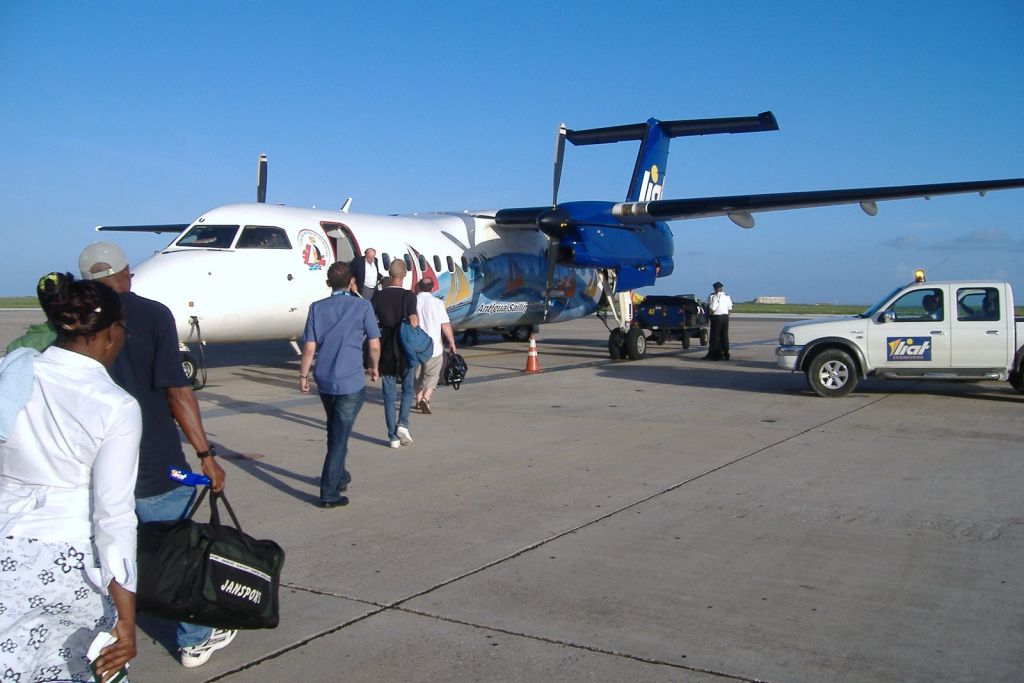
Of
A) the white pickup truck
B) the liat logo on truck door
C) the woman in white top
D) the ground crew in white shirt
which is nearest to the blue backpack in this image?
the white pickup truck

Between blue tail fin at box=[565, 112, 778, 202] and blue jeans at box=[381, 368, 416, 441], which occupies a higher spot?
blue tail fin at box=[565, 112, 778, 202]

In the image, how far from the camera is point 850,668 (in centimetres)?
391

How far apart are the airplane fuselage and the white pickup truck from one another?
18.9 feet

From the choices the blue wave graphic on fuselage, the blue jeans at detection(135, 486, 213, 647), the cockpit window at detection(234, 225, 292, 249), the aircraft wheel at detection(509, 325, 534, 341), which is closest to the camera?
the blue jeans at detection(135, 486, 213, 647)

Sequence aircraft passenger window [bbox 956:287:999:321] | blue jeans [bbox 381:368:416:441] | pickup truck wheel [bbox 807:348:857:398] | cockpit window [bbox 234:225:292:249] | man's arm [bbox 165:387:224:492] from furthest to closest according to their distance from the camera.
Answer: cockpit window [bbox 234:225:292:249] → pickup truck wheel [bbox 807:348:857:398] → aircraft passenger window [bbox 956:287:999:321] → blue jeans [bbox 381:368:416:441] → man's arm [bbox 165:387:224:492]

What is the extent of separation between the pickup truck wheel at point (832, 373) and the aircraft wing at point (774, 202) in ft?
17.4

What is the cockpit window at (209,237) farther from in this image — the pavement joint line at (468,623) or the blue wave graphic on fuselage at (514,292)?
the pavement joint line at (468,623)

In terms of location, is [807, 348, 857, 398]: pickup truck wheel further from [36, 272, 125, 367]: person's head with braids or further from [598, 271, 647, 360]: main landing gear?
[36, 272, 125, 367]: person's head with braids

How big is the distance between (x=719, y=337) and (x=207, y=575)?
662 inches

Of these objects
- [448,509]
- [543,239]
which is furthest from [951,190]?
[448,509]

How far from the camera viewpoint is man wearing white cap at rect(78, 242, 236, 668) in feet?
11.8

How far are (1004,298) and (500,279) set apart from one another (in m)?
9.99

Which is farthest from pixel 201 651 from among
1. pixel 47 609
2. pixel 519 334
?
pixel 519 334

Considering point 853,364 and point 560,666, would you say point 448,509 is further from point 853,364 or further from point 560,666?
point 853,364
